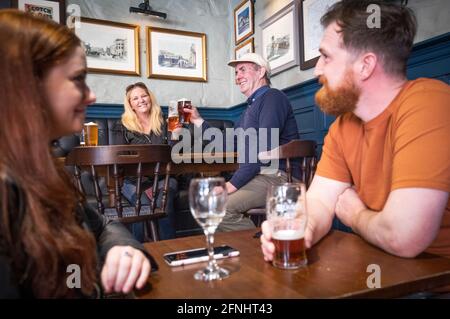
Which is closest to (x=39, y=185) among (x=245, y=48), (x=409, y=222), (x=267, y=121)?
(x=409, y=222)

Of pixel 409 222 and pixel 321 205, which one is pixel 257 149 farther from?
pixel 409 222

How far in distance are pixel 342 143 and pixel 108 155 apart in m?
1.11

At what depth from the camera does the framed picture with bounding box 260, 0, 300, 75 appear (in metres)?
3.26

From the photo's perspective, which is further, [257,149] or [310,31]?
[310,31]

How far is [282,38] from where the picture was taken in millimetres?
3438

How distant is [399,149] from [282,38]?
9.10 ft

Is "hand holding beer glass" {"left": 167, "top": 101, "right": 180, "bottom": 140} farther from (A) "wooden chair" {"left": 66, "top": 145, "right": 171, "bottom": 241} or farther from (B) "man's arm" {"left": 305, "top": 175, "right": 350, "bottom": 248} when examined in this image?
(B) "man's arm" {"left": 305, "top": 175, "right": 350, "bottom": 248}

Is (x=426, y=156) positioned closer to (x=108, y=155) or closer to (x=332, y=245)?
(x=332, y=245)

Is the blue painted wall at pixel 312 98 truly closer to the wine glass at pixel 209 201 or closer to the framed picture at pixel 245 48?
the framed picture at pixel 245 48

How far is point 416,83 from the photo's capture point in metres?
1.02

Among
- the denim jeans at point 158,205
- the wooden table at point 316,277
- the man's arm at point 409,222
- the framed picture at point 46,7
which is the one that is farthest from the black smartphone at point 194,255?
the framed picture at point 46,7

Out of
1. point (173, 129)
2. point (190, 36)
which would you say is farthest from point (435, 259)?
point (190, 36)

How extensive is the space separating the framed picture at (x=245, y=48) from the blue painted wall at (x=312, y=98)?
626 mm

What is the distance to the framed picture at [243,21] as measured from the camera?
13.0 ft
